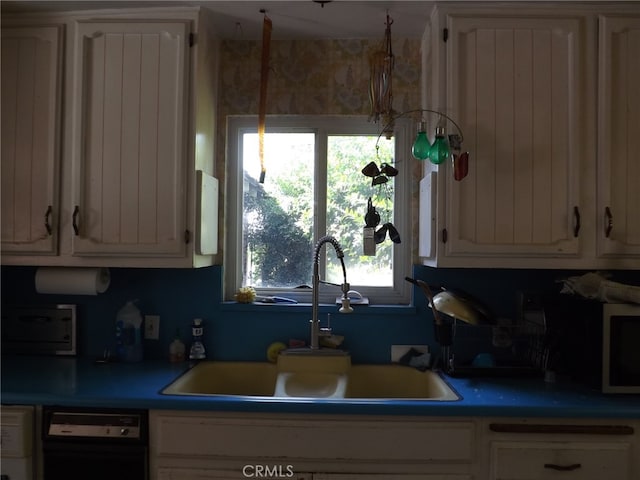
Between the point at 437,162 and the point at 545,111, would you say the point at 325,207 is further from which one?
the point at 545,111

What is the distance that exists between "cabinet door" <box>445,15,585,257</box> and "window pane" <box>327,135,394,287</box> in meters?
0.48

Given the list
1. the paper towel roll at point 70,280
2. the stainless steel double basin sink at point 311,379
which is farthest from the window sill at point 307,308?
the paper towel roll at point 70,280

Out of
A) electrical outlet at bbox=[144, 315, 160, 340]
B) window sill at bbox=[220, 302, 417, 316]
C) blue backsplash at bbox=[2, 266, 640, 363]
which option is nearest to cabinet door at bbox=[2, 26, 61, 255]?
blue backsplash at bbox=[2, 266, 640, 363]

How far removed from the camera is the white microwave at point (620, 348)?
58.6 inches

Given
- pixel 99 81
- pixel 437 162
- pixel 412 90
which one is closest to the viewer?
pixel 437 162

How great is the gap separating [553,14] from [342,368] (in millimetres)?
1620

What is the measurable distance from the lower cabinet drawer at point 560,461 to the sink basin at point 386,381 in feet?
1.52

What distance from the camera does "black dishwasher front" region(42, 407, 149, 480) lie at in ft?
4.64

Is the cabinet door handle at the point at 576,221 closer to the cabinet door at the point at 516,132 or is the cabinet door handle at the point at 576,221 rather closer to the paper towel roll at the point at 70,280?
the cabinet door at the point at 516,132

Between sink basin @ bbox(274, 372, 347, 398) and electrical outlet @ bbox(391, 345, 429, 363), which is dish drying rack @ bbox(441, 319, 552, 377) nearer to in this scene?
electrical outlet @ bbox(391, 345, 429, 363)

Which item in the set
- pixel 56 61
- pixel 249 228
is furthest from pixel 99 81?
pixel 249 228

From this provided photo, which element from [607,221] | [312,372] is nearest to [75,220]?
[312,372]

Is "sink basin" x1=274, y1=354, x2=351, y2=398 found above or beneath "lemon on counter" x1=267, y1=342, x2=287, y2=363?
beneath

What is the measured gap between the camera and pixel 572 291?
1680mm
